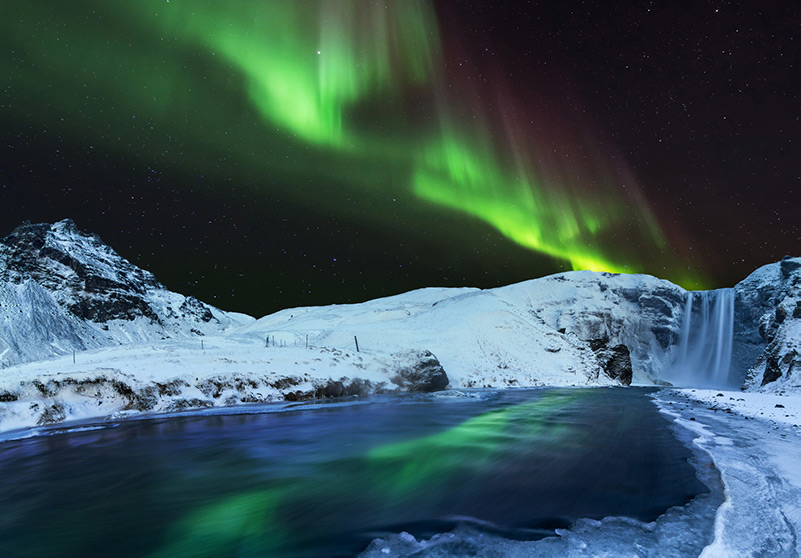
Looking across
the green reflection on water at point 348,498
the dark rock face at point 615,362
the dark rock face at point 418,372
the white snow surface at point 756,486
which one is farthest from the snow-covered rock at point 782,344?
the green reflection on water at point 348,498

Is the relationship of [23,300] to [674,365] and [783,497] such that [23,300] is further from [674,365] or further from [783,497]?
[674,365]

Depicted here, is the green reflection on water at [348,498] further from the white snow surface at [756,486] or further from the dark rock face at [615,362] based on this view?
the dark rock face at [615,362]

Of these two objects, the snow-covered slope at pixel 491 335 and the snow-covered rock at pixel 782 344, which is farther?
the snow-covered slope at pixel 491 335

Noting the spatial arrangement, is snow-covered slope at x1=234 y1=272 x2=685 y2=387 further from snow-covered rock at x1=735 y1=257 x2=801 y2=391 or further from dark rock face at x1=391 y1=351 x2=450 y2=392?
snow-covered rock at x1=735 y1=257 x2=801 y2=391

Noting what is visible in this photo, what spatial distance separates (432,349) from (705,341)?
117111mm

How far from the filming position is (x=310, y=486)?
23.6 ft

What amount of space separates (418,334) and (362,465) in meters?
47.7

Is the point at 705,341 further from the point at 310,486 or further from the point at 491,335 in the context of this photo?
the point at 310,486

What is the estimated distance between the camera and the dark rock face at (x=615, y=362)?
58.3 meters

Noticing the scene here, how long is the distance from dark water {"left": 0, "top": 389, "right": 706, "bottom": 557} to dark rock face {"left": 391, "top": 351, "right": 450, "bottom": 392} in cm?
1868

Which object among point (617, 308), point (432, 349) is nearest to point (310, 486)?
point (432, 349)

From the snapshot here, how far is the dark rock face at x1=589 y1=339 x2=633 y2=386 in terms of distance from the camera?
58350mm

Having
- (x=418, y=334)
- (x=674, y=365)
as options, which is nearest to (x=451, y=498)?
(x=418, y=334)

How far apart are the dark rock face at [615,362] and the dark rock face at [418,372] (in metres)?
34.4
